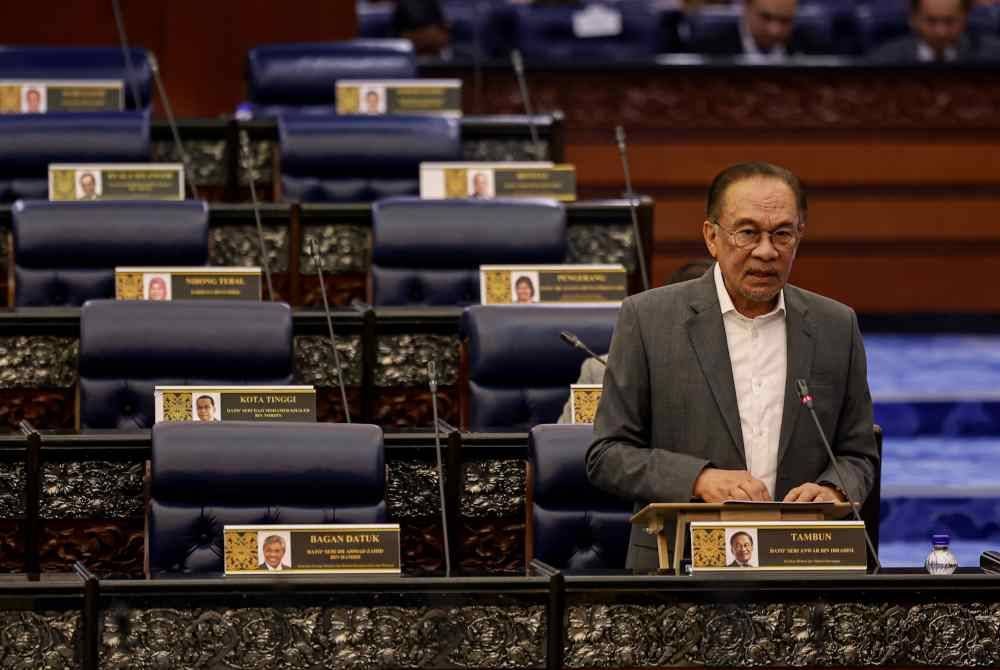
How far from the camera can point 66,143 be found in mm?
4805

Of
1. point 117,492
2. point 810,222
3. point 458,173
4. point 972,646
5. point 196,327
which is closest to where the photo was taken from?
point 972,646

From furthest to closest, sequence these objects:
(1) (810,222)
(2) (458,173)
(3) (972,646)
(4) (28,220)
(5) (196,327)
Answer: (1) (810,222)
(2) (458,173)
(4) (28,220)
(5) (196,327)
(3) (972,646)

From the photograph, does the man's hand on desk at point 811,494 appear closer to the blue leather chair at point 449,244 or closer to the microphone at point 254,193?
the microphone at point 254,193

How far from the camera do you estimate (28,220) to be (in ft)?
13.8

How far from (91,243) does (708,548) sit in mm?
2160

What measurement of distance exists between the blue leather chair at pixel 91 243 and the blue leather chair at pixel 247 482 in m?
1.29

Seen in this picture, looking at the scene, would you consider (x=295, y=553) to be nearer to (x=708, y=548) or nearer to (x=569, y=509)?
(x=708, y=548)

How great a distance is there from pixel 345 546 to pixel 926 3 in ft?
14.1

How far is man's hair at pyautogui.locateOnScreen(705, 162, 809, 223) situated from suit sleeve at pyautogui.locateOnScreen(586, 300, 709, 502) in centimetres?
18

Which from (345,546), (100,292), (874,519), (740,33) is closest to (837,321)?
(345,546)

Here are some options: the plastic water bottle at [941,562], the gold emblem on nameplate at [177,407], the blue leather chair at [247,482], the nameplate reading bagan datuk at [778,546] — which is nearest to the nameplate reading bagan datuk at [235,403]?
the gold emblem on nameplate at [177,407]

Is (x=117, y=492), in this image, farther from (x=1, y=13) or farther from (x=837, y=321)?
(x=1, y=13)

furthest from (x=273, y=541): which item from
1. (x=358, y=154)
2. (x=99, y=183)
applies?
(x=358, y=154)

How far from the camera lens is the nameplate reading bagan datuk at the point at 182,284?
154 inches
